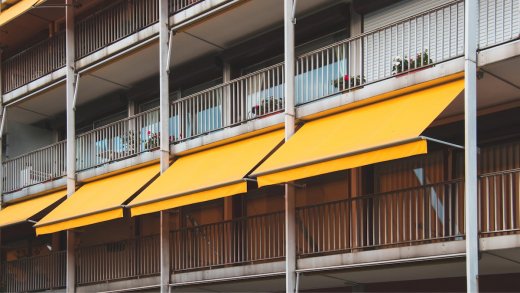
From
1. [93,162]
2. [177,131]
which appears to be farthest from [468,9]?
[93,162]

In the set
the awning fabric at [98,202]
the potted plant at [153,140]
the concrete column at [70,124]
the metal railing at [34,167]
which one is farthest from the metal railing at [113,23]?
the awning fabric at [98,202]

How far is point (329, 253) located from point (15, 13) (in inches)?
527

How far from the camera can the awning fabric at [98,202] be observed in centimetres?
2170

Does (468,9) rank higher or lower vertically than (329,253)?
higher

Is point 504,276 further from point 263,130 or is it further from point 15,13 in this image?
point 15,13

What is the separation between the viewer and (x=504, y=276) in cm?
1706

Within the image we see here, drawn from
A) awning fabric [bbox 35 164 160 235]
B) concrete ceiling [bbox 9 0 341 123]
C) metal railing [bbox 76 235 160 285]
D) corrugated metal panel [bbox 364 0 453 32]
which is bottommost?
metal railing [bbox 76 235 160 285]

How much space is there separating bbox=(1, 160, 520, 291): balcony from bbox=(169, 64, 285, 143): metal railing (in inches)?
101

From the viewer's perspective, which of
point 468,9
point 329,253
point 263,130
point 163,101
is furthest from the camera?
point 163,101

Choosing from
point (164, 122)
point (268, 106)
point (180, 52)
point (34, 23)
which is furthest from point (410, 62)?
point (34, 23)

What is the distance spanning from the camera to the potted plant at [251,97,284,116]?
2059cm

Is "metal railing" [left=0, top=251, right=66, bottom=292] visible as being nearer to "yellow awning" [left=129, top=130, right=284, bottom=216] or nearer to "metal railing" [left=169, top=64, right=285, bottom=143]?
"metal railing" [left=169, top=64, right=285, bottom=143]

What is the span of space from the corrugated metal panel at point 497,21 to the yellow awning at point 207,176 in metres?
4.90

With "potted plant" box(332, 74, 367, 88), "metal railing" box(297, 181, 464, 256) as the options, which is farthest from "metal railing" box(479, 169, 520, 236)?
"potted plant" box(332, 74, 367, 88)
